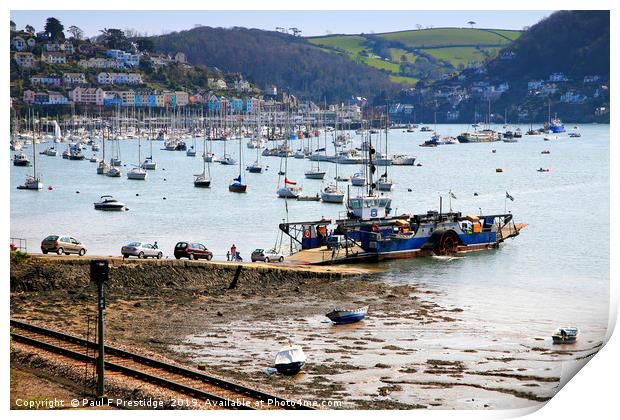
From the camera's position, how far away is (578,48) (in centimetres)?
13775

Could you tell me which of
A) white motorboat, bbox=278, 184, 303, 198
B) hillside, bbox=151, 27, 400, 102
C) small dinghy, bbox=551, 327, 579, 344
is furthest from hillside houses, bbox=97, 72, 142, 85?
small dinghy, bbox=551, 327, 579, 344

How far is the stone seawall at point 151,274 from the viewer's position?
98.0ft

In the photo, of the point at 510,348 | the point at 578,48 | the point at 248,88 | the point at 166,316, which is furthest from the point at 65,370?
the point at 248,88

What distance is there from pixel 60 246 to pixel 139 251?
2.78 meters

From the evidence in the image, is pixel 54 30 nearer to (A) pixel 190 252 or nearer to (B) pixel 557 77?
(B) pixel 557 77

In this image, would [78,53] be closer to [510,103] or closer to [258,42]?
[258,42]

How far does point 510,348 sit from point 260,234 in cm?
2522

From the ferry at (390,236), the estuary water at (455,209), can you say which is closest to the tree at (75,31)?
the estuary water at (455,209)

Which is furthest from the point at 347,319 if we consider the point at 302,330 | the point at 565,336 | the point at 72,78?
the point at 72,78

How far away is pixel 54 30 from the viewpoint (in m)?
146

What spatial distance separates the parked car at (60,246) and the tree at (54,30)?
108 metres

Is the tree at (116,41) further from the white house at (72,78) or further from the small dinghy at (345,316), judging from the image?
the small dinghy at (345,316)

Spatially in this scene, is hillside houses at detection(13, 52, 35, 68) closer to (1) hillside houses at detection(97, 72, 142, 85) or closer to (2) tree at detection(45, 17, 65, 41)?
(2) tree at detection(45, 17, 65, 41)

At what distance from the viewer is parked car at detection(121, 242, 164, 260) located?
3500 centimetres
